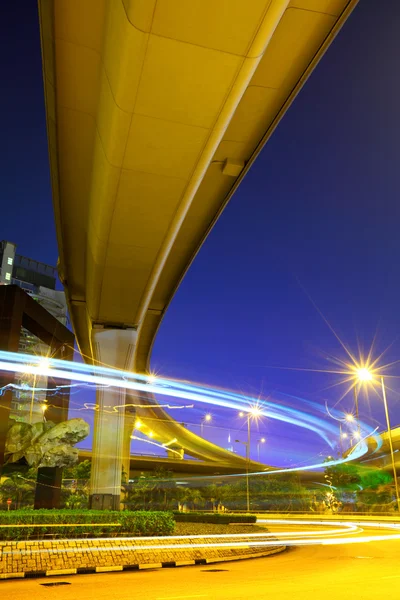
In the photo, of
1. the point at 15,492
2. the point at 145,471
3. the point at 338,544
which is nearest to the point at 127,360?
the point at 338,544

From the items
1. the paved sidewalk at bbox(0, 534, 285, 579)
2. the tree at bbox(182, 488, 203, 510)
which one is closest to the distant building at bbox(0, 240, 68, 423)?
the tree at bbox(182, 488, 203, 510)

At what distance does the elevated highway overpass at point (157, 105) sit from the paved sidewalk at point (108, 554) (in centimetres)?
927

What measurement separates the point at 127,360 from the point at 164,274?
5730mm

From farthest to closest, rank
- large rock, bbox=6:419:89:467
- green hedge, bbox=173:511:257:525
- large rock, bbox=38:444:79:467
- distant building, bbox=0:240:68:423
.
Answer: distant building, bbox=0:240:68:423 → green hedge, bbox=173:511:257:525 → large rock, bbox=38:444:79:467 → large rock, bbox=6:419:89:467

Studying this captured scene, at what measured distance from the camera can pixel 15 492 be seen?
4688 cm

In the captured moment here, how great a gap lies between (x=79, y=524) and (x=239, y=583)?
253 inches

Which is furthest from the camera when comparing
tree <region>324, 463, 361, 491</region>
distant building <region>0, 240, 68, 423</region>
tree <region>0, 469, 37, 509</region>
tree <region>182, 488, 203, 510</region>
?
distant building <region>0, 240, 68, 423</region>

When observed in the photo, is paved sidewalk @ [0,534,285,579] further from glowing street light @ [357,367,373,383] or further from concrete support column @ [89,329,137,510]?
glowing street light @ [357,367,373,383]

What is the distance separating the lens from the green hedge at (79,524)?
14.2 m

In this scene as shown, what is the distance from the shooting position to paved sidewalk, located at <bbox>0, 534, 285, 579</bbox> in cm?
1186

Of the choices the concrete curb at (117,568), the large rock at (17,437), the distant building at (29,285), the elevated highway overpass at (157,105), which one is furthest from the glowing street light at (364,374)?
the distant building at (29,285)

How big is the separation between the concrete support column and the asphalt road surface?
10.1 m

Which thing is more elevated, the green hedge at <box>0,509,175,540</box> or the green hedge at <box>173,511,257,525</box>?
the green hedge at <box>0,509,175,540</box>

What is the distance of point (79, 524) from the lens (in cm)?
1557
